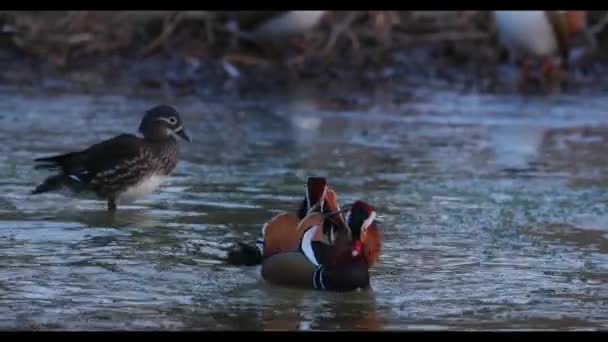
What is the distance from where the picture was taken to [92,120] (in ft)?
41.0

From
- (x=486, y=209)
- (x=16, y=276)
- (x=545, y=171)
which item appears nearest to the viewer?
(x=16, y=276)

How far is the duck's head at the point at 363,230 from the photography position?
6281 mm

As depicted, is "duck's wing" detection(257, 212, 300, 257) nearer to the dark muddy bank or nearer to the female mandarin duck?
the female mandarin duck

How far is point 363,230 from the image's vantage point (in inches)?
250

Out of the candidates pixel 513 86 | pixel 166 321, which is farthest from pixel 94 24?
pixel 166 321

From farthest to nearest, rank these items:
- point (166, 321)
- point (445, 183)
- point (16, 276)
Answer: point (445, 183) < point (16, 276) < point (166, 321)

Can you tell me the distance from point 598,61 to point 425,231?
348 inches

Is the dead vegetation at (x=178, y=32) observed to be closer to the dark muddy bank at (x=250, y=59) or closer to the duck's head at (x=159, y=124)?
the dark muddy bank at (x=250, y=59)

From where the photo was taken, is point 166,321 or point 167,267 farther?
point 167,267

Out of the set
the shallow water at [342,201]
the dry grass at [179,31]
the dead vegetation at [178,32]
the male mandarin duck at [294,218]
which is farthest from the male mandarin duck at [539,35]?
the male mandarin duck at [294,218]

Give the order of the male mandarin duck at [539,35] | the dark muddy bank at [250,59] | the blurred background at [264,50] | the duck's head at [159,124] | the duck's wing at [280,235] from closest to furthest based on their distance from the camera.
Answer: the duck's wing at [280,235], the duck's head at [159,124], the dark muddy bank at [250,59], the blurred background at [264,50], the male mandarin duck at [539,35]

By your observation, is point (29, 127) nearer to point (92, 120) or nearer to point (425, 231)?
point (92, 120)

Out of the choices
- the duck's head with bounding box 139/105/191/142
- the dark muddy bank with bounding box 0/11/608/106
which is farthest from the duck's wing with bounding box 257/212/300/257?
the dark muddy bank with bounding box 0/11/608/106

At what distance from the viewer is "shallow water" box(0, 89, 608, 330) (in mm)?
6004
